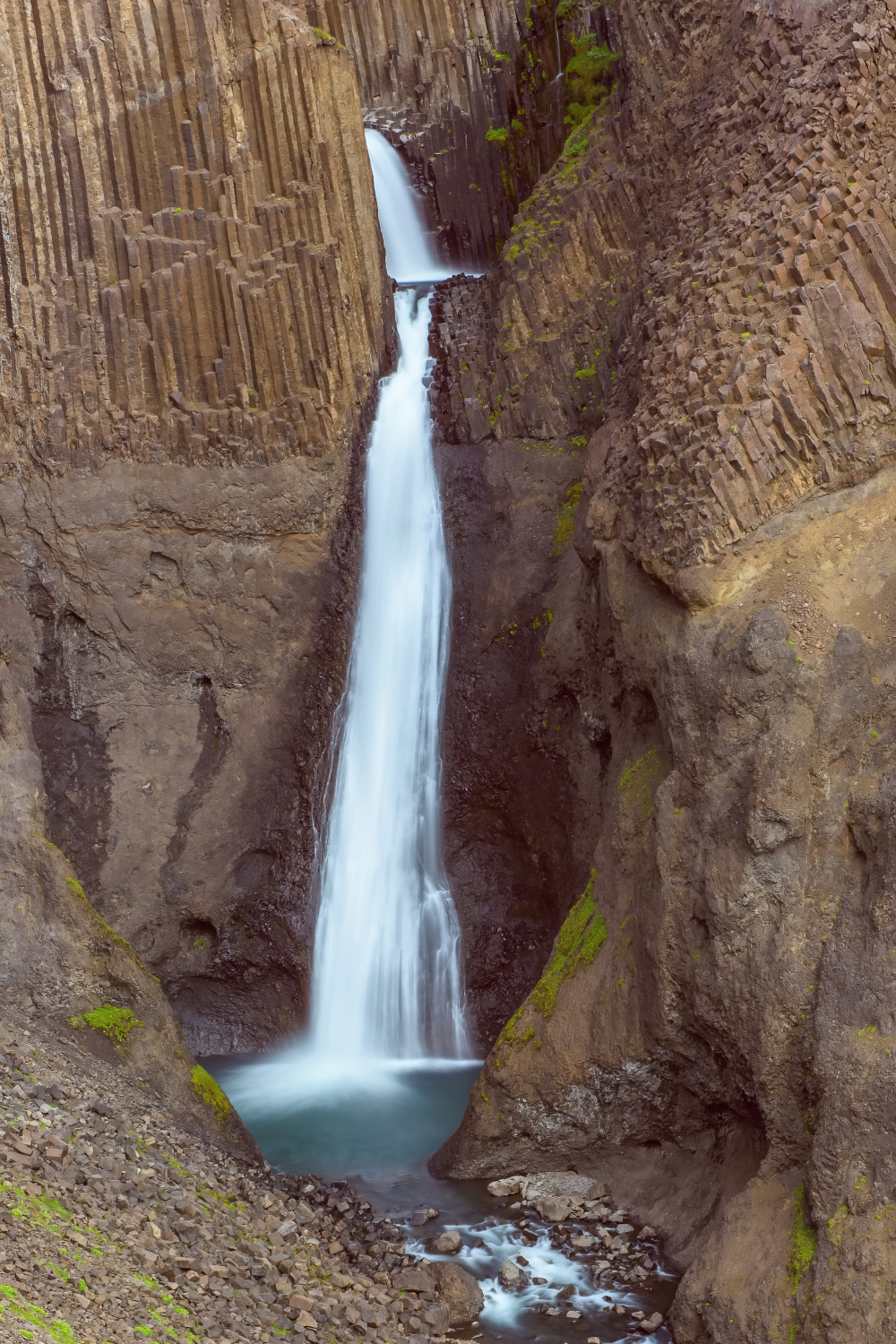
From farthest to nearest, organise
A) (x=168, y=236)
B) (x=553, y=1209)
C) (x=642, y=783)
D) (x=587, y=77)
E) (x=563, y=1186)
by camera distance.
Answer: (x=587, y=77)
(x=168, y=236)
(x=642, y=783)
(x=563, y=1186)
(x=553, y=1209)

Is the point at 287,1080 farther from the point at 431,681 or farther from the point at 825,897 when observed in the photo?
the point at 825,897

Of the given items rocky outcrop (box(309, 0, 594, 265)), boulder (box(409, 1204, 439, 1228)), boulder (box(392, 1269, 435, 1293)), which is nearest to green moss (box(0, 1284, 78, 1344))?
boulder (box(392, 1269, 435, 1293))

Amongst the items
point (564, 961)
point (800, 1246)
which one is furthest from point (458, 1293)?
point (564, 961)

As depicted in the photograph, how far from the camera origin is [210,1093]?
11508 millimetres

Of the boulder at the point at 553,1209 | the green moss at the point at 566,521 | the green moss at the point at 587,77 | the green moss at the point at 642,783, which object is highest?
the green moss at the point at 587,77

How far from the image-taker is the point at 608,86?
16719 mm

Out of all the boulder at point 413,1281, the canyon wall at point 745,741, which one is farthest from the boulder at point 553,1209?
the boulder at point 413,1281

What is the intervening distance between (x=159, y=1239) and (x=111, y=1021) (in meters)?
3.26

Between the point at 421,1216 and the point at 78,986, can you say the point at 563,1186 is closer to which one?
the point at 421,1216

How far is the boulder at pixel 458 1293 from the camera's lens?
903 centimetres

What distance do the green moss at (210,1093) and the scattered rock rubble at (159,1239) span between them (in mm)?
937

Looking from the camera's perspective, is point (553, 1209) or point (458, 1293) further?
point (553, 1209)

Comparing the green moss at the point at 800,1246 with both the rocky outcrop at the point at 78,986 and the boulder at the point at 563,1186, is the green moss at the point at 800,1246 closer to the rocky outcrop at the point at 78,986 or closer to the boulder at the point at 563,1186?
the boulder at the point at 563,1186

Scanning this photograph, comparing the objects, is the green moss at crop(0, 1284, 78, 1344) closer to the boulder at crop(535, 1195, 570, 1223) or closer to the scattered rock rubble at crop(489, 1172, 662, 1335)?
the scattered rock rubble at crop(489, 1172, 662, 1335)
